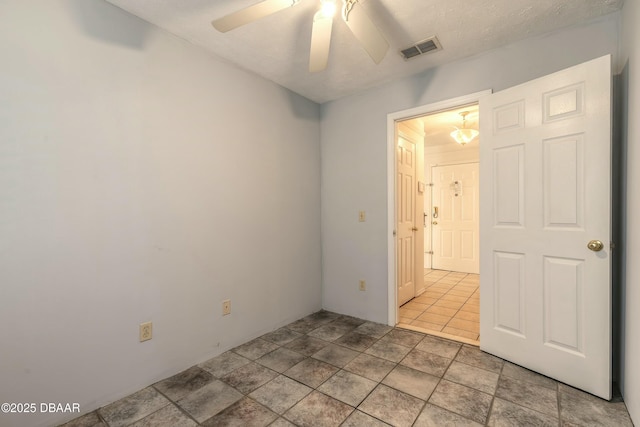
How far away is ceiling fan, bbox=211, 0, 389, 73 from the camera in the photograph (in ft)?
4.79

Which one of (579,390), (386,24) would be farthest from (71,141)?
(579,390)

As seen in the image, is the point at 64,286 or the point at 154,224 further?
the point at 154,224

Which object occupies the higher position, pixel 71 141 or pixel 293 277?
pixel 71 141

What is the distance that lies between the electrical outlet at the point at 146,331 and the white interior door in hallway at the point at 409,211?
2.41m

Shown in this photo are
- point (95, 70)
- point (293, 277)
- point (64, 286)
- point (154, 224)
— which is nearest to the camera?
point (64, 286)

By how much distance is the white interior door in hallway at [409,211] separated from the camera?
10.9 feet

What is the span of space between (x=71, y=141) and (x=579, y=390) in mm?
3323

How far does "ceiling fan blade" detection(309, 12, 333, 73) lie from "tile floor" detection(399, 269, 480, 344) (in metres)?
2.47

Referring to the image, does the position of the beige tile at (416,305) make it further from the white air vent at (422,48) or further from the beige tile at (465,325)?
the white air vent at (422,48)

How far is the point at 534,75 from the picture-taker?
2.11m

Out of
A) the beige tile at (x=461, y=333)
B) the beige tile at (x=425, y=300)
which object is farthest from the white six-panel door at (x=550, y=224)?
the beige tile at (x=425, y=300)

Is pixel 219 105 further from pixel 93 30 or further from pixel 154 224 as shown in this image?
pixel 154 224

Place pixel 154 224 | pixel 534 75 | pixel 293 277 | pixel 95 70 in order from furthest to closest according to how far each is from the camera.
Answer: pixel 293 277 → pixel 534 75 → pixel 154 224 → pixel 95 70

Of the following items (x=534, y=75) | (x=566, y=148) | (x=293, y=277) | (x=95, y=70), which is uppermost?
(x=534, y=75)
